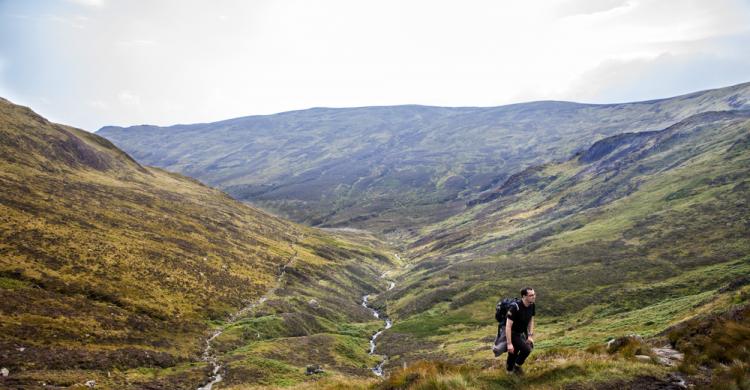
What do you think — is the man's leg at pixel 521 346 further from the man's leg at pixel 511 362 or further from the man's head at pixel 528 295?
the man's head at pixel 528 295

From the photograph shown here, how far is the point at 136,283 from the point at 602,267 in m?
96.0

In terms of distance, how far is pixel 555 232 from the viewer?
153625 mm

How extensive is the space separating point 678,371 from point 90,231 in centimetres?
8798

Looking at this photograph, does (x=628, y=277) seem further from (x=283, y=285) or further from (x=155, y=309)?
(x=155, y=309)

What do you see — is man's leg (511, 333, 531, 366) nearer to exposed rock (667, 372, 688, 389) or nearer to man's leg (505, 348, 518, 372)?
man's leg (505, 348, 518, 372)

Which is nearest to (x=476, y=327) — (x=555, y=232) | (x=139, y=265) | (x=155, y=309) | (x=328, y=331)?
(x=328, y=331)

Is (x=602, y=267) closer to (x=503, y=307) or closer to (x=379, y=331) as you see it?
(x=379, y=331)

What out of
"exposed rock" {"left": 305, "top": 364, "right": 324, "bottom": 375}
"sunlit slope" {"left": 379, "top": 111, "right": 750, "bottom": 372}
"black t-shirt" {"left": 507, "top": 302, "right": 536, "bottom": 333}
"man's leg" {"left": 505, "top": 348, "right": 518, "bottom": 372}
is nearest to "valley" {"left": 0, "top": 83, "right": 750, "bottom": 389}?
"man's leg" {"left": 505, "top": 348, "right": 518, "bottom": 372}

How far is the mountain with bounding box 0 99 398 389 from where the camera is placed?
141 feet

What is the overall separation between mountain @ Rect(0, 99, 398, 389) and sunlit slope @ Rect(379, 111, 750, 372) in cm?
1557

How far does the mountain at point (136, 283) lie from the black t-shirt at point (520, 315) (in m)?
34.0

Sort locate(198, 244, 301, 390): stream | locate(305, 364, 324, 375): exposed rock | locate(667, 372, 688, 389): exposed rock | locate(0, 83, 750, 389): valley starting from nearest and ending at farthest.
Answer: locate(667, 372, 688, 389): exposed rock, locate(0, 83, 750, 389): valley, locate(198, 244, 301, 390): stream, locate(305, 364, 324, 375): exposed rock

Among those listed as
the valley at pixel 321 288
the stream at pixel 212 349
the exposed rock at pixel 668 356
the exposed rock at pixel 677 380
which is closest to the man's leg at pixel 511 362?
the valley at pixel 321 288

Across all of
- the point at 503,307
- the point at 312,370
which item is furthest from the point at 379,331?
the point at 503,307
